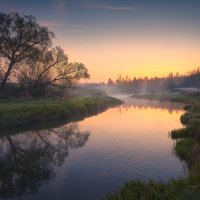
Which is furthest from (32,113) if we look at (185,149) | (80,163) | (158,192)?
(158,192)

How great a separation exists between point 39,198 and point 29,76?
37.3m

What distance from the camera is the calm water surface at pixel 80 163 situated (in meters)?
11.1

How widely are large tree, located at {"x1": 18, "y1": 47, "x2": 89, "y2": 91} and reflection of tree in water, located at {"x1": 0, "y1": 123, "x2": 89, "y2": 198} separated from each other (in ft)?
68.9

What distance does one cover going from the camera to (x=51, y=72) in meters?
46.5

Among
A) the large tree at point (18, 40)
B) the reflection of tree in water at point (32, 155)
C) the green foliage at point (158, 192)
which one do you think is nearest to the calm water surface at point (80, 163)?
the reflection of tree in water at point (32, 155)

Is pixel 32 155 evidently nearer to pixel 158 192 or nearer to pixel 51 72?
pixel 158 192

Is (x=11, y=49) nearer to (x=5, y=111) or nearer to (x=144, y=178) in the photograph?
(x=5, y=111)

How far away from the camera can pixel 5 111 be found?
27.0 m

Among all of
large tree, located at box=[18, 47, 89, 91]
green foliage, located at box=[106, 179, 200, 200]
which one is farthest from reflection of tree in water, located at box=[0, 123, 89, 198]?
large tree, located at box=[18, 47, 89, 91]

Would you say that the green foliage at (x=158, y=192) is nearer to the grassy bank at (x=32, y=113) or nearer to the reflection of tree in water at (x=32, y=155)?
the reflection of tree in water at (x=32, y=155)

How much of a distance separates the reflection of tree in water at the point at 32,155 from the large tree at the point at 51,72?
20990mm

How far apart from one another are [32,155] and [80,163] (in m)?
3.76

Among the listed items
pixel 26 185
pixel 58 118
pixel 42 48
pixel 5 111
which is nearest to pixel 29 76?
pixel 42 48

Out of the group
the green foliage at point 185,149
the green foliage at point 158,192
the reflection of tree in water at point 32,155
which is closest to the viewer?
the green foliage at point 158,192
